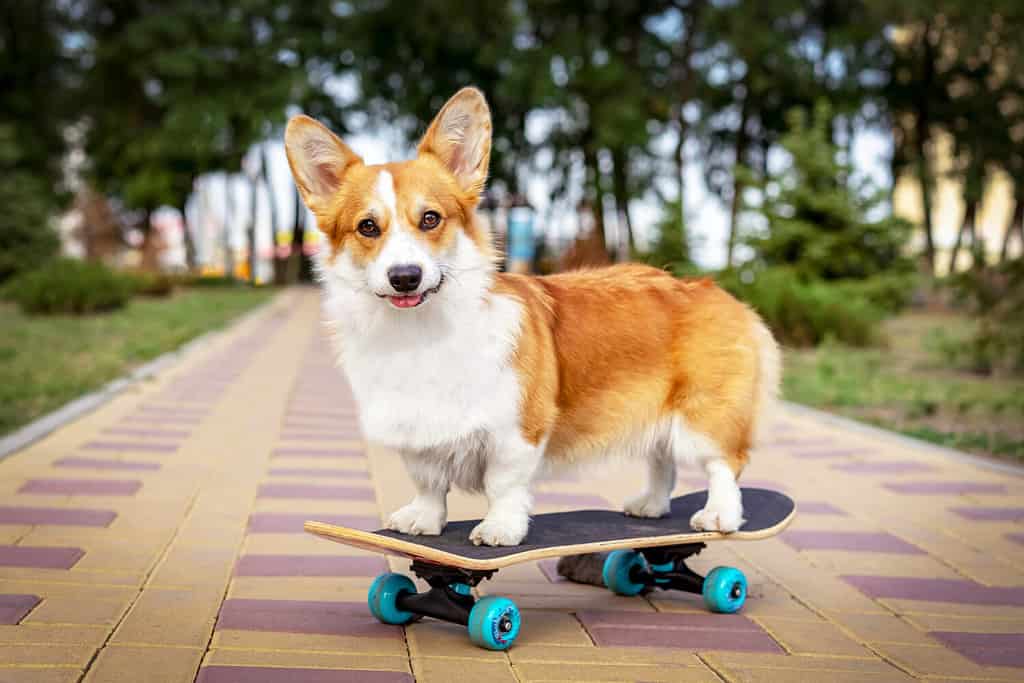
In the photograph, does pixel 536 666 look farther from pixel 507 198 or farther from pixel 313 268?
pixel 507 198

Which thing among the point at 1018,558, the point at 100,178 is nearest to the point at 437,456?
the point at 1018,558

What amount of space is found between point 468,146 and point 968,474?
14.6 feet

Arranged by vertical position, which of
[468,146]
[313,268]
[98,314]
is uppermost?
[468,146]

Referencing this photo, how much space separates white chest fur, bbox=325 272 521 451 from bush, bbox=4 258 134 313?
52.1 feet

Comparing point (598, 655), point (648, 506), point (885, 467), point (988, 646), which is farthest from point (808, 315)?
point (598, 655)

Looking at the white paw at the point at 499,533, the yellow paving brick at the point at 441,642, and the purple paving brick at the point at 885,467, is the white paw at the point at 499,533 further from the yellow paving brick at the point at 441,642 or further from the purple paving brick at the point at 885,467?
the purple paving brick at the point at 885,467

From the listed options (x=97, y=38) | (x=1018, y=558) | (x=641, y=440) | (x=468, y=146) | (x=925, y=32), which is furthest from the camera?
(x=97, y=38)

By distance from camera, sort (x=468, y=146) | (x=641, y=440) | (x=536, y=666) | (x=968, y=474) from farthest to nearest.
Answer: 1. (x=968, y=474)
2. (x=641, y=440)
3. (x=468, y=146)
4. (x=536, y=666)

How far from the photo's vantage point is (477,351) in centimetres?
355

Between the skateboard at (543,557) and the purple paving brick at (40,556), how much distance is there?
47.2 inches

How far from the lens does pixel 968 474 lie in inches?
269

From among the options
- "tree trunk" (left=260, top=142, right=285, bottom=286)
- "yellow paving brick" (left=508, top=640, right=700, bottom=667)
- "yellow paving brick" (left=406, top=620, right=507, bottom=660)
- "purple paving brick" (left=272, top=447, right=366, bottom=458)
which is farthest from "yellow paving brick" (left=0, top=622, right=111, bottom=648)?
"tree trunk" (left=260, top=142, right=285, bottom=286)

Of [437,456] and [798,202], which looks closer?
[437,456]

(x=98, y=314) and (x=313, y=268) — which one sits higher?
(x=313, y=268)
